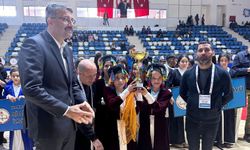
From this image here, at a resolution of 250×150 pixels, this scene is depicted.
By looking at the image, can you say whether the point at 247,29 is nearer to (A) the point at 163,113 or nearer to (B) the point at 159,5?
(B) the point at 159,5

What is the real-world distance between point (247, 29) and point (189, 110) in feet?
69.5

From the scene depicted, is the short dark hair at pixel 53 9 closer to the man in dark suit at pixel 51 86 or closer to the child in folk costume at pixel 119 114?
the man in dark suit at pixel 51 86

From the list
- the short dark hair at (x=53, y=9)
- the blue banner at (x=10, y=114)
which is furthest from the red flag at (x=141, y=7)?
the short dark hair at (x=53, y=9)

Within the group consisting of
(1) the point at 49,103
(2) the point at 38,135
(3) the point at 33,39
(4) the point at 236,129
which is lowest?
(4) the point at 236,129

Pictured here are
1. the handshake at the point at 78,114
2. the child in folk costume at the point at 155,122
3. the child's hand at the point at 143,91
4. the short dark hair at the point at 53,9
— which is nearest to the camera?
the handshake at the point at 78,114

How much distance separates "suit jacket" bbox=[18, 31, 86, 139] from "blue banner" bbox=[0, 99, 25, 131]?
191 centimetres

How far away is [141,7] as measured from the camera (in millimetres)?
20750

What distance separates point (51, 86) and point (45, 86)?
0.03m

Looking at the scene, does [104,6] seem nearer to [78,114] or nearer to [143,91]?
[143,91]

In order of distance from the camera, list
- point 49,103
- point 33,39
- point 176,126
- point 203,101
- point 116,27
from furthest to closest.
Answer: point 116,27 → point 176,126 → point 203,101 → point 33,39 → point 49,103

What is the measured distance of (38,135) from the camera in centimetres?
166

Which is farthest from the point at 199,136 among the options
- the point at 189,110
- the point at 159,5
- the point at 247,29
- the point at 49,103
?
the point at 247,29

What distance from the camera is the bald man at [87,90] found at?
2.27m

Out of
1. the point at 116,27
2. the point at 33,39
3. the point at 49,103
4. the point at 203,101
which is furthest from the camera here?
the point at 116,27
